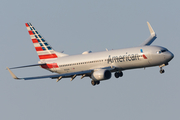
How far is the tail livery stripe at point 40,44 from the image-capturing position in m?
87.7

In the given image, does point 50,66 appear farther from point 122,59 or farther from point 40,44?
point 122,59

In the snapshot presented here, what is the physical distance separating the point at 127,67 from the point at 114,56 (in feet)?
10.4

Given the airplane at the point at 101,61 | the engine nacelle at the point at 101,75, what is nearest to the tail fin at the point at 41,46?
the airplane at the point at 101,61

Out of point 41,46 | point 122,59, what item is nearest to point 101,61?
point 122,59

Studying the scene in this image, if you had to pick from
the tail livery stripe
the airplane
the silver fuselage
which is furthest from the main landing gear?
the tail livery stripe

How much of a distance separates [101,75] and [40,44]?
20.7m

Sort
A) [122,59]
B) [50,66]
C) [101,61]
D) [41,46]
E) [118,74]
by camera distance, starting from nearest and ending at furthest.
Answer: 1. [122,59]
2. [101,61]
3. [118,74]
4. [50,66]
5. [41,46]

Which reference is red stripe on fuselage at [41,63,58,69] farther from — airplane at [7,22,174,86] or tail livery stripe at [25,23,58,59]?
tail livery stripe at [25,23,58,59]

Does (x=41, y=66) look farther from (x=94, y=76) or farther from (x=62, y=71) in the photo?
(x=94, y=76)

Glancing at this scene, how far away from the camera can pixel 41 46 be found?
8900 centimetres

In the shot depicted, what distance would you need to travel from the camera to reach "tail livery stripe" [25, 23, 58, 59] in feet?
288

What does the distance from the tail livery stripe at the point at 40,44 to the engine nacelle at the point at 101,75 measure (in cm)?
1490

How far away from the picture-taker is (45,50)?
88.4 m

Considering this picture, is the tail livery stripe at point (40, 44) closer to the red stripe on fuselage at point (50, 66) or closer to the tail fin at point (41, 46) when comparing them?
the tail fin at point (41, 46)
